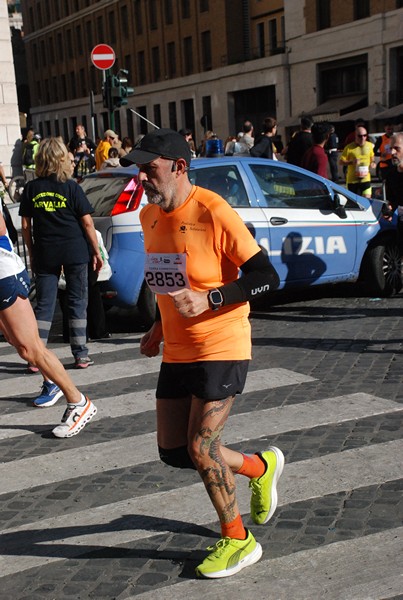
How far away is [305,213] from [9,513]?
5744mm

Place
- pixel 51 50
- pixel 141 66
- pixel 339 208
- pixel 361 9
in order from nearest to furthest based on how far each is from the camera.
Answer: pixel 339 208
pixel 361 9
pixel 141 66
pixel 51 50

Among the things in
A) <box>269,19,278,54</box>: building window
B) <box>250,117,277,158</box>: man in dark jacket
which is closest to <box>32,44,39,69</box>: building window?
<box>269,19,278,54</box>: building window

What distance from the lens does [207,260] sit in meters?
3.57

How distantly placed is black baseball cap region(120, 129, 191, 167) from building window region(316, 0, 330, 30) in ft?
146

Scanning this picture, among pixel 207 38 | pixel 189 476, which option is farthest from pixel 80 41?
pixel 189 476

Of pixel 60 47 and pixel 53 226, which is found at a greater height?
pixel 60 47

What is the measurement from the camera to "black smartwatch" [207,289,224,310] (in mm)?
3393

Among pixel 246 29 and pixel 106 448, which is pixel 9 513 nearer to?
pixel 106 448

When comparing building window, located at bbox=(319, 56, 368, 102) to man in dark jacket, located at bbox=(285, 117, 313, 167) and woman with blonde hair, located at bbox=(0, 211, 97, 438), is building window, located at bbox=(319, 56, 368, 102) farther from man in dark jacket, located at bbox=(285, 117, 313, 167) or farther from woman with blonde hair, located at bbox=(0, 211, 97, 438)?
woman with blonde hair, located at bbox=(0, 211, 97, 438)

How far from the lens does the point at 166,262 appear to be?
3635 millimetres

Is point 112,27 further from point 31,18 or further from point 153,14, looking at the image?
point 31,18

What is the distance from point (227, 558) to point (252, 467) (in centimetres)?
43

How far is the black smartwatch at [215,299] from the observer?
134 inches

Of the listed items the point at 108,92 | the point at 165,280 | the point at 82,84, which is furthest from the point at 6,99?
the point at 82,84
